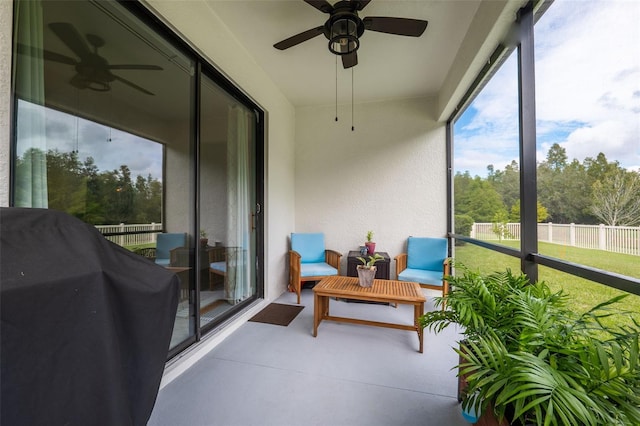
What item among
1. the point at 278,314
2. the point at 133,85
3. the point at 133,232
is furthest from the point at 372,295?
the point at 133,85

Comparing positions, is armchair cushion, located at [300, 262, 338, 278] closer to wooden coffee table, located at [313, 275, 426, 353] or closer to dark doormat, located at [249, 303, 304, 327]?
dark doormat, located at [249, 303, 304, 327]

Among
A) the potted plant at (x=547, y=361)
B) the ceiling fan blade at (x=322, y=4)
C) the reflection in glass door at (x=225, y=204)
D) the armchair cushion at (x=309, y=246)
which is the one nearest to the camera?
the potted plant at (x=547, y=361)

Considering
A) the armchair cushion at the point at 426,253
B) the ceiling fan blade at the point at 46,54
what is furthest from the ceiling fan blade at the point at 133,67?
the armchair cushion at the point at 426,253

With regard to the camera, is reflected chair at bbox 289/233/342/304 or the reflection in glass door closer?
the reflection in glass door

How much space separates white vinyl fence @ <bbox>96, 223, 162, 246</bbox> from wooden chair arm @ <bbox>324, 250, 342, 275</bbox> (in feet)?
7.77

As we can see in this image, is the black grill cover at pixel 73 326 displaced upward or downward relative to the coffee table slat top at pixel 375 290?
upward

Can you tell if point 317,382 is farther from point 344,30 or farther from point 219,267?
point 344,30

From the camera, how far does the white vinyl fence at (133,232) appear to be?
1502mm

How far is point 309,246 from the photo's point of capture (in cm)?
385

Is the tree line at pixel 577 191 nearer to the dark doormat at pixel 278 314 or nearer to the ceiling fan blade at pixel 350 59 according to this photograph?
the ceiling fan blade at pixel 350 59

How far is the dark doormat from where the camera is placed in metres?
2.72

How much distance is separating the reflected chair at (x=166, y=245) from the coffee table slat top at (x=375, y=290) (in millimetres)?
1267

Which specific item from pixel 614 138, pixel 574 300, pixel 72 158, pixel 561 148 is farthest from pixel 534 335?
pixel 72 158

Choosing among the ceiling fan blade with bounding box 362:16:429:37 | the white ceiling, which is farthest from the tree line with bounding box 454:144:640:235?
the ceiling fan blade with bounding box 362:16:429:37
